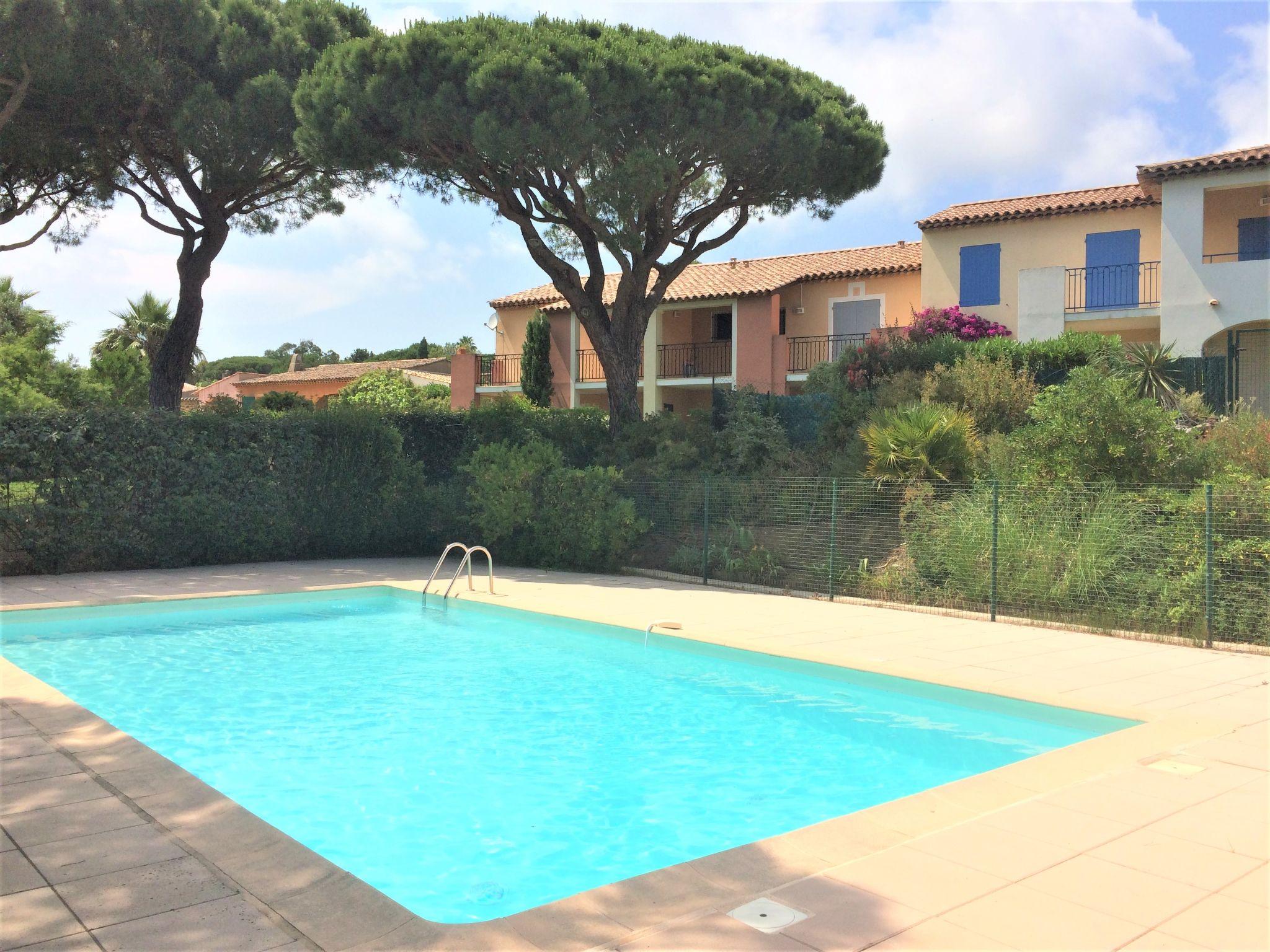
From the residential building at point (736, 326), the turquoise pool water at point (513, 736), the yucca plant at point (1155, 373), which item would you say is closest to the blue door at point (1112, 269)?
the residential building at point (736, 326)

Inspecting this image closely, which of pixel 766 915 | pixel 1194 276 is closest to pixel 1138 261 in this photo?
pixel 1194 276

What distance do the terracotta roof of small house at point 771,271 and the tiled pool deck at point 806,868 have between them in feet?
74.0

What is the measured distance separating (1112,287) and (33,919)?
24097mm

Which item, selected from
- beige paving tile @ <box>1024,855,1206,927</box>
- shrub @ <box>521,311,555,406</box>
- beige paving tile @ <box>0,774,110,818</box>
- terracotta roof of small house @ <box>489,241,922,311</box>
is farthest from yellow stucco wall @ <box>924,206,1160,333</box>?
beige paving tile @ <box>0,774,110,818</box>

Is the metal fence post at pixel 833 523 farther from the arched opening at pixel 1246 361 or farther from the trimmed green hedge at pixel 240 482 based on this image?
the arched opening at pixel 1246 361

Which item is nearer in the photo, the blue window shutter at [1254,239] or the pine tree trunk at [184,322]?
the pine tree trunk at [184,322]

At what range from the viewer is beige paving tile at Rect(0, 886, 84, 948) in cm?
324

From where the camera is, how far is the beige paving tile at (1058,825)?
4.29 meters

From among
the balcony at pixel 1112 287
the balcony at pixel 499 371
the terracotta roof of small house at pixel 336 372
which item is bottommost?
the balcony at pixel 499 371

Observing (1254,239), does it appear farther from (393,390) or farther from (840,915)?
(393,390)

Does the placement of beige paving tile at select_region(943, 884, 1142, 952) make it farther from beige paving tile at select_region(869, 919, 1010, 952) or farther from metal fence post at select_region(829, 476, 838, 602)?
metal fence post at select_region(829, 476, 838, 602)

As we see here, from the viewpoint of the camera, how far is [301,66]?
18.4 m

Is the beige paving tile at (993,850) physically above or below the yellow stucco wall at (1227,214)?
below

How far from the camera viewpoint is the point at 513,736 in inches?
289
